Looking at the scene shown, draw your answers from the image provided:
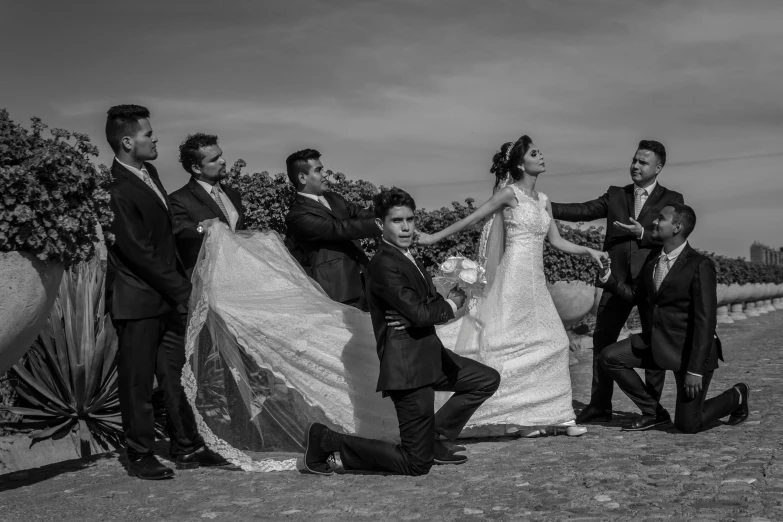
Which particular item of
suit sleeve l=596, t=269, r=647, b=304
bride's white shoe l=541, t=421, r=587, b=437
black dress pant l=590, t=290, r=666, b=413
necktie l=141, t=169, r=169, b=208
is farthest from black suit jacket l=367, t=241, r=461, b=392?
black dress pant l=590, t=290, r=666, b=413

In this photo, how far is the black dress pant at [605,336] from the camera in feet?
25.0

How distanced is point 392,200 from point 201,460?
85.2 inches

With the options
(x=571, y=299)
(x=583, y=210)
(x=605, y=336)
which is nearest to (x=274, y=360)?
(x=605, y=336)

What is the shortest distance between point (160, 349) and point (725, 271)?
2449cm

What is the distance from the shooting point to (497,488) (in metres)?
5.14

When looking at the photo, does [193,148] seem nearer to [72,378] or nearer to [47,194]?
[47,194]

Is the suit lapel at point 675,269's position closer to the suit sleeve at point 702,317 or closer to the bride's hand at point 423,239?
the suit sleeve at point 702,317

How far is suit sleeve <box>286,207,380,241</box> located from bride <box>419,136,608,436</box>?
21.4 inches

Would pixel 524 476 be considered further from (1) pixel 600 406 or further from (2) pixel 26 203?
(2) pixel 26 203

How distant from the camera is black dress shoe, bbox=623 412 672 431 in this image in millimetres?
7086

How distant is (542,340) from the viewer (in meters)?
7.08

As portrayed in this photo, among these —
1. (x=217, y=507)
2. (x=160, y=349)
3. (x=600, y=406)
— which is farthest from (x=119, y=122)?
(x=600, y=406)

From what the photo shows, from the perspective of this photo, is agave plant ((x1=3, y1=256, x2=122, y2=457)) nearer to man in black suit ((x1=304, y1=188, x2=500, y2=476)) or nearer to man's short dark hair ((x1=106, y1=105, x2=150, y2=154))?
man's short dark hair ((x1=106, y1=105, x2=150, y2=154))

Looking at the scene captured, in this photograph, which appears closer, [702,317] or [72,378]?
[702,317]
